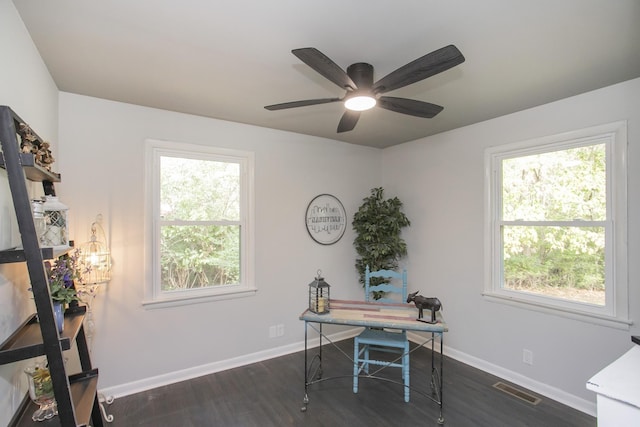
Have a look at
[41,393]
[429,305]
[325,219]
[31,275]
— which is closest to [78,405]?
[41,393]

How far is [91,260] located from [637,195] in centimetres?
418

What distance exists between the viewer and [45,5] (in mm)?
1558

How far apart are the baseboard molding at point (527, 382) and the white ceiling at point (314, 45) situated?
2.47m

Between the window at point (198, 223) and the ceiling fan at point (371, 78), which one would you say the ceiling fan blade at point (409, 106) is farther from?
the window at point (198, 223)

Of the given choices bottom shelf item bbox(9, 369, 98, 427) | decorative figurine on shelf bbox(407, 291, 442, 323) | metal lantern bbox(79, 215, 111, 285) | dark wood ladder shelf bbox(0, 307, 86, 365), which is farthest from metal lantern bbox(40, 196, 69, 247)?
decorative figurine on shelf bbox(407, 291, 442, 323)

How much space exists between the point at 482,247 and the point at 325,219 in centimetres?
179

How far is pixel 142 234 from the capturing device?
2.90 metres

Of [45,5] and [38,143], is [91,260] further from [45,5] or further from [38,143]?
[45,5]

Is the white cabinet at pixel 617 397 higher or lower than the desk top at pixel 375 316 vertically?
higher

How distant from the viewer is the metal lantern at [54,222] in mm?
1605

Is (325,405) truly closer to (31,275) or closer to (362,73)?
(31,275)

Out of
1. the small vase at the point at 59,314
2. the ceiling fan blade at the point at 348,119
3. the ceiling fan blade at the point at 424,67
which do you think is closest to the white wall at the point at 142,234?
the small vase at the point at 59,314

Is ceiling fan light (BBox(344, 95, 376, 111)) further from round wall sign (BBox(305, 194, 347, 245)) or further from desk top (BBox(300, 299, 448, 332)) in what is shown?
round wall sign (BBox(305, 194, 347, 245))

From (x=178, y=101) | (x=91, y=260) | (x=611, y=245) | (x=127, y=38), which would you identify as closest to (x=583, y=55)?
(x=611, y=245)
